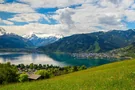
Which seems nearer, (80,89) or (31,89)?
(80,89)

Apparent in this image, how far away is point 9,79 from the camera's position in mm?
110938

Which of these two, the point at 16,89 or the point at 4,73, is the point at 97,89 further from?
the point at 4,73

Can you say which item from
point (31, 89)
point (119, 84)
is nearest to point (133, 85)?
point (119, 84)

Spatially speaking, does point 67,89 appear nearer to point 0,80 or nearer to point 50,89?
point 50,89

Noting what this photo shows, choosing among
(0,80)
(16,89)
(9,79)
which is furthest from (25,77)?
(16,89)

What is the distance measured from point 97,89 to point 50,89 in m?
6.31

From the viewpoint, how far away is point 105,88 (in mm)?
22203

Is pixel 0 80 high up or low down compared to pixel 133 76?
down

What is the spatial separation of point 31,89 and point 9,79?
8680cm

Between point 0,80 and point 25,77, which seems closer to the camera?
point 0,80

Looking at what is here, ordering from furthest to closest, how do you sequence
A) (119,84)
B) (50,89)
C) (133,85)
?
(50,89), (119,84), (133,85)

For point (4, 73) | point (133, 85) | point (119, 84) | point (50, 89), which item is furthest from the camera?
point (4, 73)

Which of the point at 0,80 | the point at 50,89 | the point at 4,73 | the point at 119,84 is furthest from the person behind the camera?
the point at 4,73

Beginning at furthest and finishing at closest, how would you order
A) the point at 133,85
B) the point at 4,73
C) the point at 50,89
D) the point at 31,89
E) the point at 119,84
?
the point at 4,73 < the point at 31,89 < the point at 50,89 < the point at 119,84 < the point at 133,85
